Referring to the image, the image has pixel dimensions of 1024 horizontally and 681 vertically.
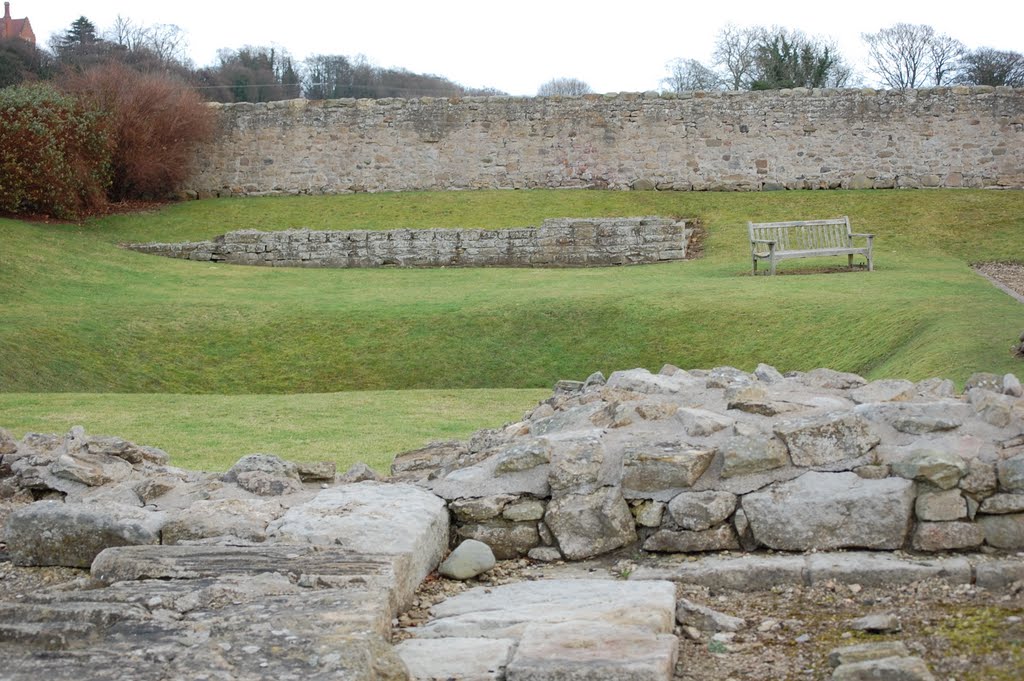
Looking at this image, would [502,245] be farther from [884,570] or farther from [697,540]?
[884,570]

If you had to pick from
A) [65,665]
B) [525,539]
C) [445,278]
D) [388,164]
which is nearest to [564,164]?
[388,164]

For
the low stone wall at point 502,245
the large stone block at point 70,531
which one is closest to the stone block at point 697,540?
the large stone block at point 70,531

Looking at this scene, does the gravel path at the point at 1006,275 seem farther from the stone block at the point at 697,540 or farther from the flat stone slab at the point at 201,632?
the flat stone slab at the point at 201,632

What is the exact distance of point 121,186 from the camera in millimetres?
31000

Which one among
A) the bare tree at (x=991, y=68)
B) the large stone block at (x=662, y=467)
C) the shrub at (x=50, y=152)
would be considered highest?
the bare tree at (x=991, y=68)

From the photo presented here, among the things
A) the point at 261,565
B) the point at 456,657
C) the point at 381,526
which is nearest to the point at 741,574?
the point at 456,657

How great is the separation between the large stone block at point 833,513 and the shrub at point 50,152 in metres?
25.0

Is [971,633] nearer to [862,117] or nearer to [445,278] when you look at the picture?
[445,278]

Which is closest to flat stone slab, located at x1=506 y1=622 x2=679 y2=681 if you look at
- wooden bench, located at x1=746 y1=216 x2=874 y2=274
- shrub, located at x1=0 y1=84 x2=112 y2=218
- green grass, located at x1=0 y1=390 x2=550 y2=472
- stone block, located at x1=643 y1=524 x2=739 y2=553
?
stone block, located at x1=643 y1=524 x2=739 y2=553

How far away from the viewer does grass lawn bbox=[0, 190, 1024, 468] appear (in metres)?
11.0

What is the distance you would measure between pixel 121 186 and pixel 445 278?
45.4 feet

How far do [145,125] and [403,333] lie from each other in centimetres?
1787

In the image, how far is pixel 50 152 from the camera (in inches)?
1072

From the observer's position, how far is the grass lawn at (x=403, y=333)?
11.0 meters
